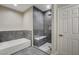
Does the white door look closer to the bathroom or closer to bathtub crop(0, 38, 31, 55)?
the bathroom

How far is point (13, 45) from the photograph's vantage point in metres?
1.25

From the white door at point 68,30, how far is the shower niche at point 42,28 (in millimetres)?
289

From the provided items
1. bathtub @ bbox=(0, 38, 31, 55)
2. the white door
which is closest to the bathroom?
bathtub @ bbox=(0, 38, 31, 55)

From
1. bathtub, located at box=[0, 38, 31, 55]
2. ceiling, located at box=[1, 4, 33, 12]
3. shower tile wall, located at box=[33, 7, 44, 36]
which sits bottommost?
bathtub, located at box=[0, 38, 31, 55]

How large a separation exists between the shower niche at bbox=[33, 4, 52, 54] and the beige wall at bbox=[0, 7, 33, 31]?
15 cm

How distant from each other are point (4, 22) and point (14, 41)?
48 cm

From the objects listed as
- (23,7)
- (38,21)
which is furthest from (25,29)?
(23,7)

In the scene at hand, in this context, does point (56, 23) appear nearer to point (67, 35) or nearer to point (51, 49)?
point (67, 35)

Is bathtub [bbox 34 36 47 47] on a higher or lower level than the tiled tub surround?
lower

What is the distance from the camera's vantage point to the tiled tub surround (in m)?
1.20

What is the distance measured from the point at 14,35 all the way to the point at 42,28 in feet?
2.31

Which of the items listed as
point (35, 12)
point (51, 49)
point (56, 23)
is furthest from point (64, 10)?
point (51, 49)

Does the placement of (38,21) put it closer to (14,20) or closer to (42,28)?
(42,28)

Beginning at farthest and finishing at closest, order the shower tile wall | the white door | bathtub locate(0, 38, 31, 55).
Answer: the shower tile wall, the white door, bathtub locate(0, 38, 31, 55)
